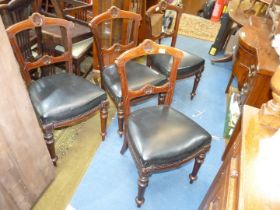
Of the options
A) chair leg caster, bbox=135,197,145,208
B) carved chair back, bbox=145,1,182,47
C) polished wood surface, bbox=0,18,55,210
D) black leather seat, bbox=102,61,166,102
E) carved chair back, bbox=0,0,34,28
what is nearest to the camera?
polished wood surface, bbox=0,18,55,210

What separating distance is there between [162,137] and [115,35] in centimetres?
136

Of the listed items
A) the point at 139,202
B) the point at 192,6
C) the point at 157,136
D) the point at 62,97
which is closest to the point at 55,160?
the point at 62,97

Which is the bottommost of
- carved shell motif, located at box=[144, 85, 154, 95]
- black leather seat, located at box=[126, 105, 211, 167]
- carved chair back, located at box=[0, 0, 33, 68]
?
black leather seat, located at box=[126, 105, 211, 167]

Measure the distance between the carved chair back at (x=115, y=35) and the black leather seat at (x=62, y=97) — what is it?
0.34 m

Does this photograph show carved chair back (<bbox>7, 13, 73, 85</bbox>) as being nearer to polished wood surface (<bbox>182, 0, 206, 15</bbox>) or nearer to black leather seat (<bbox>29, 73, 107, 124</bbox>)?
black leather seat (<bbox>29, 73, 107, 124</bbox>)

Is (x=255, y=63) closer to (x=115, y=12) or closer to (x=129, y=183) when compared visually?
(x=115, y=12)

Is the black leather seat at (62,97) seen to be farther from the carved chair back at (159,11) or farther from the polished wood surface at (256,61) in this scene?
the polished wood surface at (256,61)

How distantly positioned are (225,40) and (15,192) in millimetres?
2907

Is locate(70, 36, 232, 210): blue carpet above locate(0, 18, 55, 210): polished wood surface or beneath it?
beneath

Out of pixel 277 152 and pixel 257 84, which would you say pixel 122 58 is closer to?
pixel 257 84

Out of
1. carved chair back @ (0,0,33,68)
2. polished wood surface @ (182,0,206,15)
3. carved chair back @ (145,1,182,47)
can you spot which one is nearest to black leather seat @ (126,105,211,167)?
carved chair back @ (145,1,182,47)

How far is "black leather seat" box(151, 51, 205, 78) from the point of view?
2.18 meters

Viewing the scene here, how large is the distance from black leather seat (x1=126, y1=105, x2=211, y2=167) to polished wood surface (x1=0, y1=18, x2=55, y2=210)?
0.56 m

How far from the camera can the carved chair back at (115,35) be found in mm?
1961
